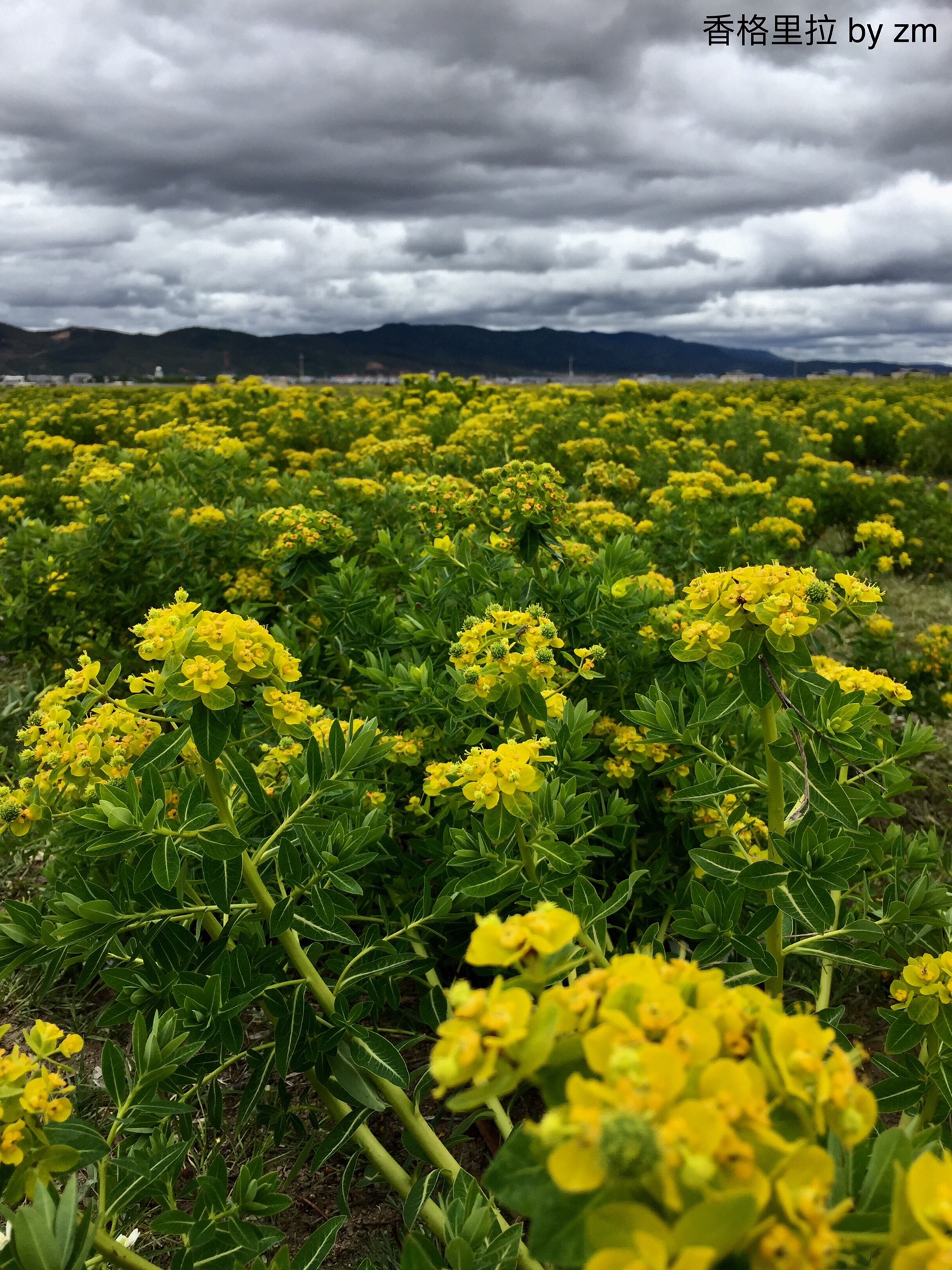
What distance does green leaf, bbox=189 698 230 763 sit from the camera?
1498 mm

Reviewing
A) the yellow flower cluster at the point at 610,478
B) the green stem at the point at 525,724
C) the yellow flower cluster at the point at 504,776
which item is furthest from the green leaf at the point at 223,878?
the yellow flower cluster at the point at 610,478

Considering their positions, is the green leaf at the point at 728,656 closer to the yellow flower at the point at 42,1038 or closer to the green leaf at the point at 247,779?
the green leaf at the point at 247,779

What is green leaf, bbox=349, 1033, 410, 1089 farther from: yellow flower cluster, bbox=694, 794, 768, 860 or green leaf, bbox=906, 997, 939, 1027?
green leaf, bbox=906, 997, 939, 1027

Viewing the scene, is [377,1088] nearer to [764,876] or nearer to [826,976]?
[764,876]

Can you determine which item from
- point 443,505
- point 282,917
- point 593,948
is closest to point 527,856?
point 593,948

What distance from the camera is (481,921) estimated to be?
755 mm

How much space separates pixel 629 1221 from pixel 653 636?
235 cm

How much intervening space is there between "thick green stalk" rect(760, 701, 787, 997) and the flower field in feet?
0.03


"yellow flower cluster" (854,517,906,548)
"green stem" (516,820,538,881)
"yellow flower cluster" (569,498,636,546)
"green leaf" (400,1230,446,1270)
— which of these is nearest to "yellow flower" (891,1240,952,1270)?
"green leaf" (400,1230,446,1270)

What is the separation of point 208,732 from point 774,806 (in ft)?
3.92

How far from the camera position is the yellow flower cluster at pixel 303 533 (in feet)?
11.5

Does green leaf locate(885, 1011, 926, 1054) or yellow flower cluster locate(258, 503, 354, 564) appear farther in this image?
yellow flower cluster locate(258, 503, 354, 564)

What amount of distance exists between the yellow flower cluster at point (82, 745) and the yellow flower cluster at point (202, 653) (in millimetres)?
187

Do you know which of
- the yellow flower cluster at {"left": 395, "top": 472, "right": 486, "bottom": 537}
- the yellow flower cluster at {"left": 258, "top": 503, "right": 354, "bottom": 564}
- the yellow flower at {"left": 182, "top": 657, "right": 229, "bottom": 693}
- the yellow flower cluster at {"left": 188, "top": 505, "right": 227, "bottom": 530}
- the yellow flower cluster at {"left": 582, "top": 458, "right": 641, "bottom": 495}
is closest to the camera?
the yellow flower at {"left": 182, "top": 657, "right": 229, "bottom": 693}
